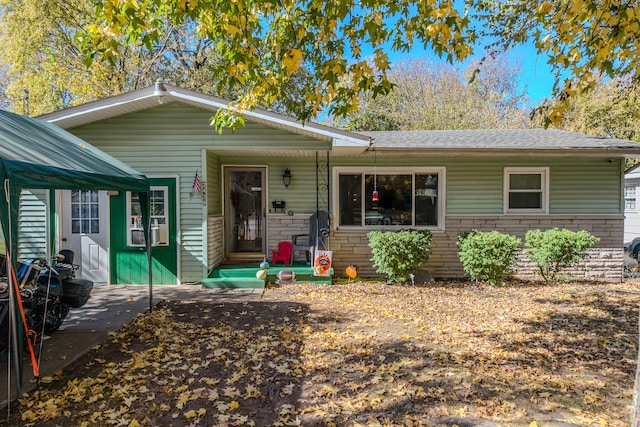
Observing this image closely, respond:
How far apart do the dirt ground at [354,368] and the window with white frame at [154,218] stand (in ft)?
5.63

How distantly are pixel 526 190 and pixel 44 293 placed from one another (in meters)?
9.05

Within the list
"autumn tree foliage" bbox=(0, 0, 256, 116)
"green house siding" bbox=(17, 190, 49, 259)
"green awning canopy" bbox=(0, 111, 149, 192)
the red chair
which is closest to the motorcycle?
"green awning canopy" bbox=(0, 111, 149, 192)

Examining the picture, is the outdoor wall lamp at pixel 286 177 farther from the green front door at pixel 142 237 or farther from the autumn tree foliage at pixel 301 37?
the autumn tree foliage at pixel 301 37

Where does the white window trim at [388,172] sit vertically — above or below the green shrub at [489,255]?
above

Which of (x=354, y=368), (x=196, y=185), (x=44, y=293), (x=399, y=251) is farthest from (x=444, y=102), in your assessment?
(x=44, y=293)

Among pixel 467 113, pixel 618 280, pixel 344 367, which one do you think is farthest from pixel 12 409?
pixel 467 113

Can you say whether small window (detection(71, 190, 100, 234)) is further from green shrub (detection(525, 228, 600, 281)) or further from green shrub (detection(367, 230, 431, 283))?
green shrub (detection(525, 228, 600, 281))

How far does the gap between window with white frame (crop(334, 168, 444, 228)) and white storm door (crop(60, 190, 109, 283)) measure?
4.95 m

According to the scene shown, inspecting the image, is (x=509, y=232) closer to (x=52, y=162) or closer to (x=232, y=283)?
(x=232, y=283)

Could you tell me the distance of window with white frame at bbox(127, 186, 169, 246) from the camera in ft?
24.2

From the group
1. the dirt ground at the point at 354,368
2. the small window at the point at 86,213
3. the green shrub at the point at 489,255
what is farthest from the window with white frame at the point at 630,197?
the small window at the point at 86,213

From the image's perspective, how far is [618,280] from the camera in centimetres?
845

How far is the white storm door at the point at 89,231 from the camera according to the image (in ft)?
24.6

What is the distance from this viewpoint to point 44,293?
415cm
